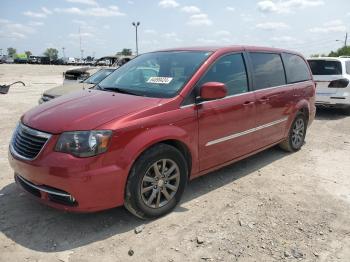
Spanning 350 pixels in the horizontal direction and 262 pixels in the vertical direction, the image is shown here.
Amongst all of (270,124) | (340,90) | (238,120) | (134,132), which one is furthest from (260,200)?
(340,90)

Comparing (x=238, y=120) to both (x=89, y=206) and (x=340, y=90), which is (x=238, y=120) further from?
(x=340, y=90)

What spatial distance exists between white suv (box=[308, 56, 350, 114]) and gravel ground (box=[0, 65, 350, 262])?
486 cm

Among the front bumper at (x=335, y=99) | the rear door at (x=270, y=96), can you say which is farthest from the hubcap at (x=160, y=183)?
the front bumper at (x=335, y=99)

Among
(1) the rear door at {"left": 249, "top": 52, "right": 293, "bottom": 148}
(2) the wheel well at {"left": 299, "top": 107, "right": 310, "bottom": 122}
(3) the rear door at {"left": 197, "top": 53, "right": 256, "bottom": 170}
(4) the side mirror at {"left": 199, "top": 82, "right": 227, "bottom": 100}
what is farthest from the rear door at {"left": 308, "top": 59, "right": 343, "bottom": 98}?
(4) the side mirror at {"left": 199, "top": 82, "right": 227, "bottom": 100}

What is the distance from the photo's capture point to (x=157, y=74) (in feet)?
15.0

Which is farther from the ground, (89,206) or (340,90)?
(340,90)

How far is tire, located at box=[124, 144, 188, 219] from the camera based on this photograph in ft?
11.8

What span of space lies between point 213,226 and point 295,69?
12.1 ft

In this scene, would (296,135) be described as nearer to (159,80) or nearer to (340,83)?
(159,80)

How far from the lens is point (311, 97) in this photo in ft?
22.0

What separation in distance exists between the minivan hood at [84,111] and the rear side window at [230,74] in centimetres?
88

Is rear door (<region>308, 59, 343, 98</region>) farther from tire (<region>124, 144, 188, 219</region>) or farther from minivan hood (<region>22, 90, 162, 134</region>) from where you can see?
minivan hood (<region>22, 90, 162, 134</region>)

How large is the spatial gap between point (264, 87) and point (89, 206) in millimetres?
3116

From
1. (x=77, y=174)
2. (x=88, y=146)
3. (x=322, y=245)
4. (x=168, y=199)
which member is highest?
(x=88, y=146)
